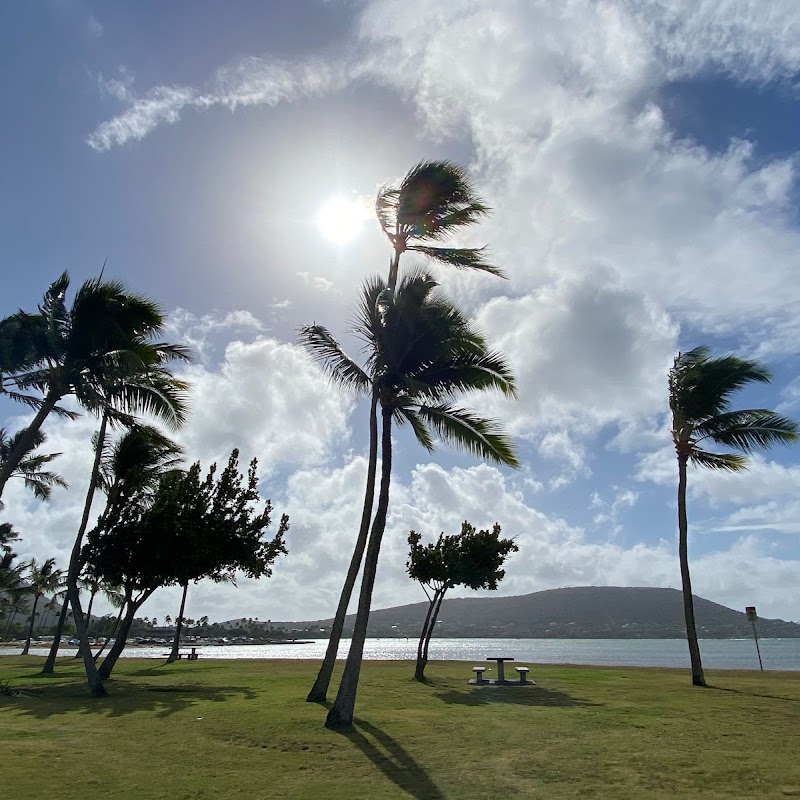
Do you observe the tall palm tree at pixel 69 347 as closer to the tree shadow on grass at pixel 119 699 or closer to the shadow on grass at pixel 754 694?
the tree shadow on grass at pixel 119 699

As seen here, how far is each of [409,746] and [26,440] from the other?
1204 centimetres

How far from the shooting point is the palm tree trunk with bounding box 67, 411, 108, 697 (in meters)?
18.4

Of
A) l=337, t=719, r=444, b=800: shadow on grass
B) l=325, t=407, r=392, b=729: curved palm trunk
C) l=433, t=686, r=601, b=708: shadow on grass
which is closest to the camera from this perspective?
l=337, t=719, r=444, b=800: shadow on grass

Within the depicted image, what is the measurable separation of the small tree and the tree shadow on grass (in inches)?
364

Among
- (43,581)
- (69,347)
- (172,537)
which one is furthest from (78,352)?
(43,581)

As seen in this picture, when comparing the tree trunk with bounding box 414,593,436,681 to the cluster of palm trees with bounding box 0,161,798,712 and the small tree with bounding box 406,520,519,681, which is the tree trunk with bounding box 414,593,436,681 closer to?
the small tree with bounding box 406,520,519,681

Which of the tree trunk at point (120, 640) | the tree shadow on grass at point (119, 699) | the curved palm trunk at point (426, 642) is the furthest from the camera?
the curved palm trunk at point (426, 642)

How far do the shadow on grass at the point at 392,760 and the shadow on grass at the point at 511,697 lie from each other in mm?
4908

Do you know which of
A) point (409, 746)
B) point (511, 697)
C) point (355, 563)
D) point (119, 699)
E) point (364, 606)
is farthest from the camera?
point (511, 697)

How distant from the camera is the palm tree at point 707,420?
22.6 metres

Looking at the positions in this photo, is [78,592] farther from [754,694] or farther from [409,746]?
[754,694]

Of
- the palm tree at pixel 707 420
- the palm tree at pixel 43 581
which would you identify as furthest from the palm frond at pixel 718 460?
the palm tree at pixel 43 581

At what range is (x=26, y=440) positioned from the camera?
16.5m

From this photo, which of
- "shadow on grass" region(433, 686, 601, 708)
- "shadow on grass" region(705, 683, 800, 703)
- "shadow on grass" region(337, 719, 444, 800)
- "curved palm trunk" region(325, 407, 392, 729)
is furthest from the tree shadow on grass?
"shadow on grass" region(705, 683, 800, 703)
